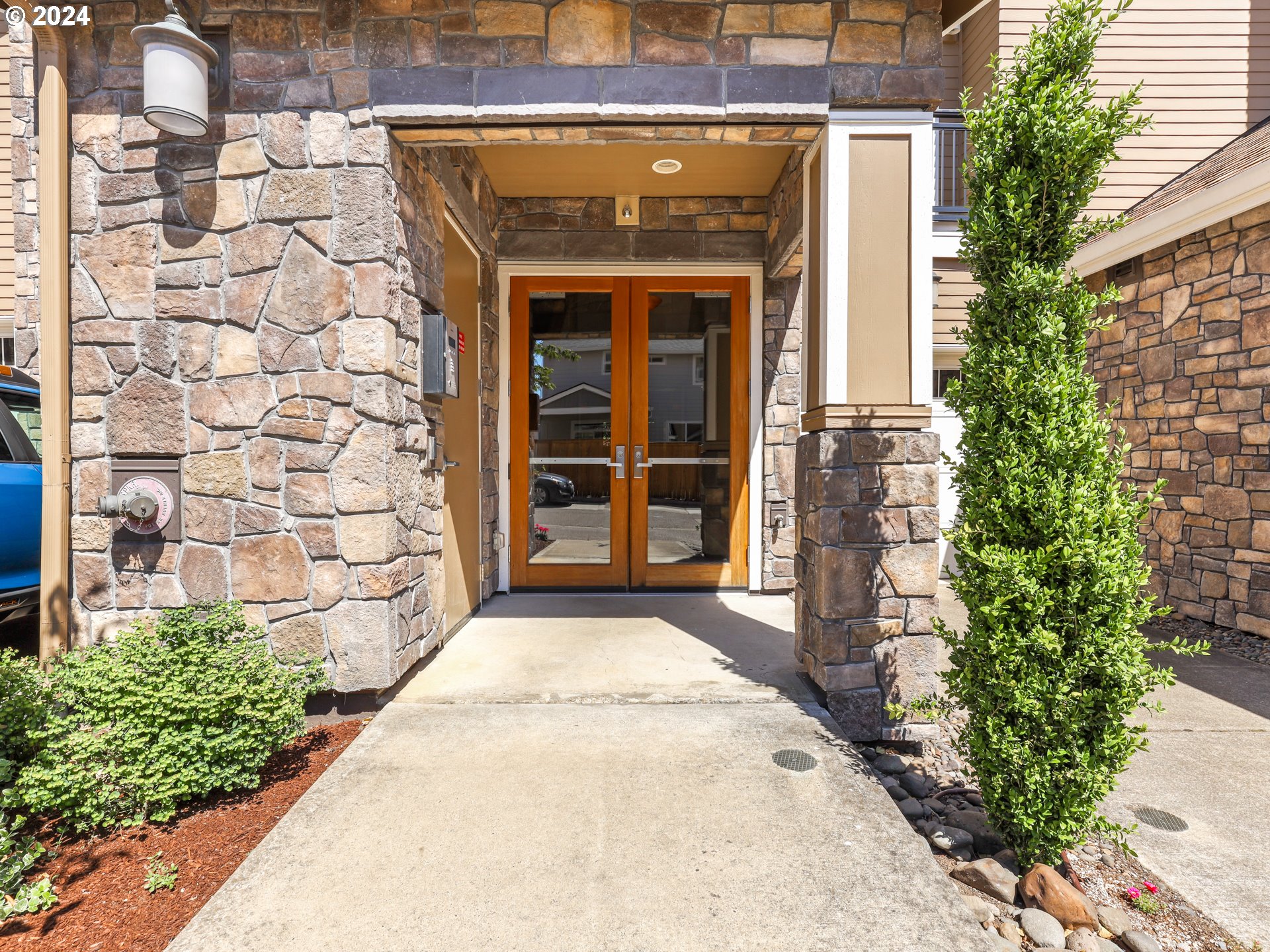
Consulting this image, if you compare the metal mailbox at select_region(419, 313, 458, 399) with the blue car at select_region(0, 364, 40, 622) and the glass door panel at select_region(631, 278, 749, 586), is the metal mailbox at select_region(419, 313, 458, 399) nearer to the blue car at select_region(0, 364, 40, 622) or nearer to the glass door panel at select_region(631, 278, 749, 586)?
the glass door panel at select_region(631, 278, 749, 586)

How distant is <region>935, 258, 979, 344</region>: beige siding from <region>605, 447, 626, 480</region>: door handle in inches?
144

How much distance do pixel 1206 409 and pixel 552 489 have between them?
15.3 feet

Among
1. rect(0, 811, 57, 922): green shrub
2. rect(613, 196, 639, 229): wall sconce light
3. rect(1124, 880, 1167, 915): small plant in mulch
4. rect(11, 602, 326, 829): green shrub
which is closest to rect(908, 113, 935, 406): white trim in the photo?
rect(1124, 880, 1167, 915): small plant in mulch

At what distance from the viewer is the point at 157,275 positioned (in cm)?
271

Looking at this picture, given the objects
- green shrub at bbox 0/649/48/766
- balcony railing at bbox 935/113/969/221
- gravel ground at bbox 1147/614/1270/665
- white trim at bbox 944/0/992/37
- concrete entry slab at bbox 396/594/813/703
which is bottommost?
gravel ground at bbox 1147/614/1270/665

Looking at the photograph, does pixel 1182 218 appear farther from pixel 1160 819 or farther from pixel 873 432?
pixel 1160 819

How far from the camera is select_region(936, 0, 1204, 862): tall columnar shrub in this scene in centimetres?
177

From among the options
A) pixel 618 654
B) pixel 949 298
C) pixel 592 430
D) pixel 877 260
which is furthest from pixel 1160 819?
pixel 949 298

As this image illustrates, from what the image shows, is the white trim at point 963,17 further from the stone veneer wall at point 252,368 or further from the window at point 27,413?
the window at point 27,413

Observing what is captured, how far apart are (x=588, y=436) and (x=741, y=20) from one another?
2.70m

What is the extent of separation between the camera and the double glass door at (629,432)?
4.68 m

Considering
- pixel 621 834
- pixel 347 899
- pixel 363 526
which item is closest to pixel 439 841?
pixel 347 899

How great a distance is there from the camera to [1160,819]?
2.21m

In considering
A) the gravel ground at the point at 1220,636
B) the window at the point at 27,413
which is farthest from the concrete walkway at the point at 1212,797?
the window at the point at 27,413
